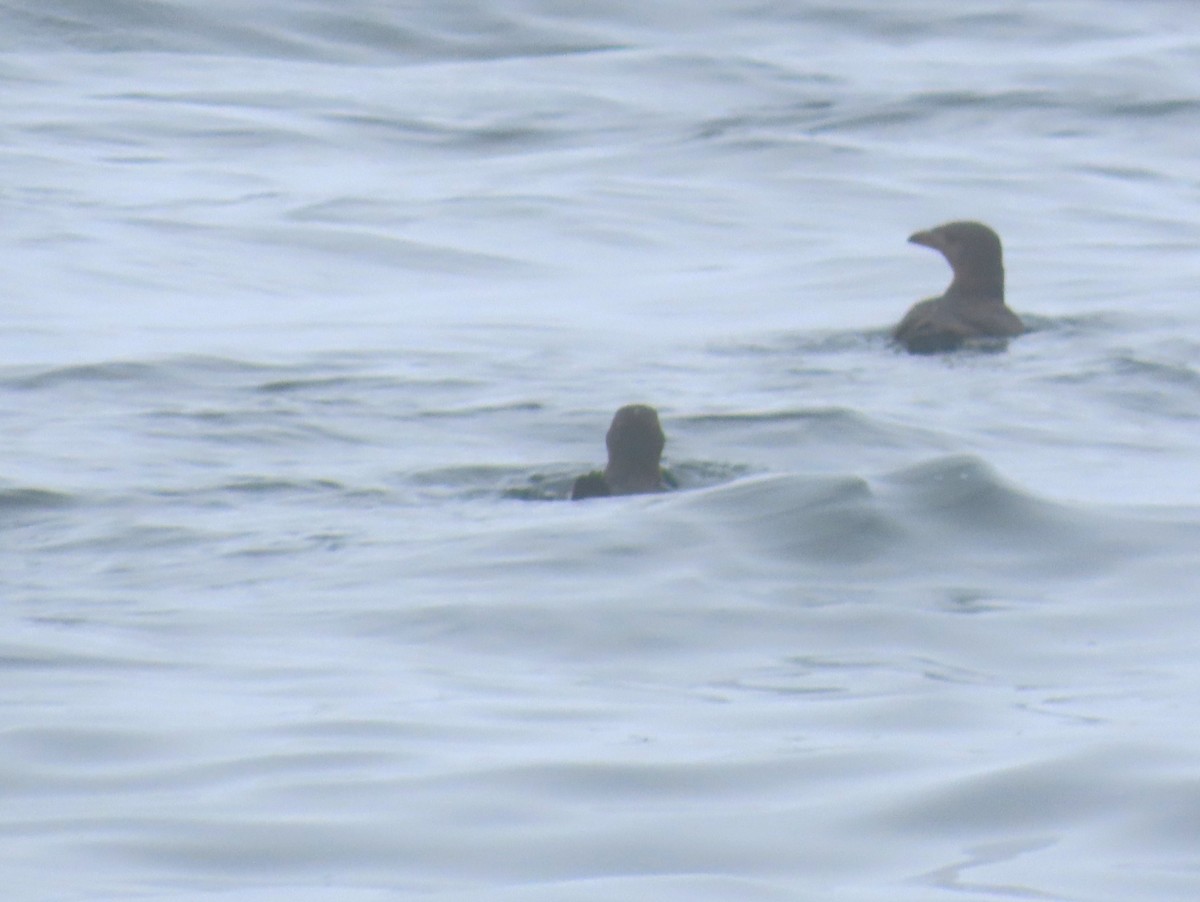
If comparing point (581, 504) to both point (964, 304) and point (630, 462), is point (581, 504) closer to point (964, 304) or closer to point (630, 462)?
point (630, 462)

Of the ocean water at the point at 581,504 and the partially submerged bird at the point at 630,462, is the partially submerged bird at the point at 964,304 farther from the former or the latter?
the partially submerged bird at the point at 630,462

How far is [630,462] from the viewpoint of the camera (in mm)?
9328

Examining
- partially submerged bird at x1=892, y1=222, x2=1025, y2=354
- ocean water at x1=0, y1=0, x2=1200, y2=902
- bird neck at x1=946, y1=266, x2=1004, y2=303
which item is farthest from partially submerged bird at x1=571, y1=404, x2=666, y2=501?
bird neck at x1=946, y1=266, x2=1004, y2=303

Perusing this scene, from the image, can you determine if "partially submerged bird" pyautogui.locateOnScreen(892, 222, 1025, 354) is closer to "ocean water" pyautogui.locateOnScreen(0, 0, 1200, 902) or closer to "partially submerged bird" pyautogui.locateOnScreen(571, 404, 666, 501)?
"ocean water" pyautogui.locateOnScreen(0, 0, 1200, 902)

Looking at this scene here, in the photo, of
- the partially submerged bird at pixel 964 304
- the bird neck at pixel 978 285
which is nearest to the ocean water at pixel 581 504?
the partially submerged bird at pixel 964 304

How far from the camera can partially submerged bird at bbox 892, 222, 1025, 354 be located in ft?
41.8

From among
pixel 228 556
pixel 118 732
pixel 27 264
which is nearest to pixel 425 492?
pixel 228 556

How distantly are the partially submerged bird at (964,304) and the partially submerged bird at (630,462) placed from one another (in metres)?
3.61

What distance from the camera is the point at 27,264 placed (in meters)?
15.4

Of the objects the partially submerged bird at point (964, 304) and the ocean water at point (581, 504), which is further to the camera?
the partially submerged bird at point (964, 304)

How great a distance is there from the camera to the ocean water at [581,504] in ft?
16.4

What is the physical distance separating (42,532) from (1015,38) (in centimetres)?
2056

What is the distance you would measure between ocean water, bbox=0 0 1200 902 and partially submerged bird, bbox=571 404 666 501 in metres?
0.22

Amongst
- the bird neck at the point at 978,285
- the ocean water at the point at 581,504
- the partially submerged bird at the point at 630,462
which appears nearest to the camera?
the ocean water at the point at 581,504
